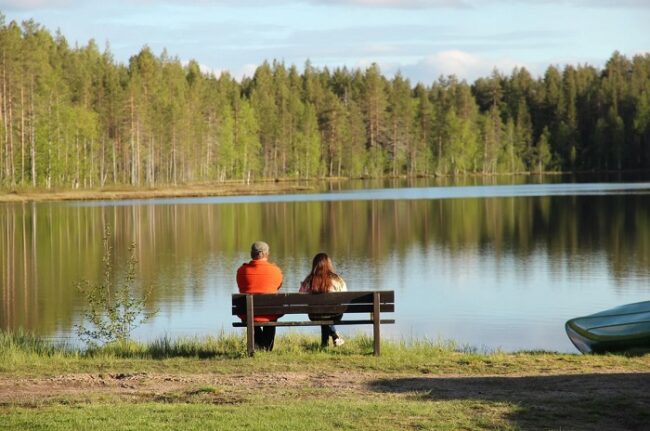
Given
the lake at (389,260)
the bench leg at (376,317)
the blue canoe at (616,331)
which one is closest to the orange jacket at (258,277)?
the bench leg at (376,317)

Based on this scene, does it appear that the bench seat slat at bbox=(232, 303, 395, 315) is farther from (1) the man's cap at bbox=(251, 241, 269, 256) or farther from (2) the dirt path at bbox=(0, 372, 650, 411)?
(2) the dirt path at bbox=(0, 372, 650, 411)

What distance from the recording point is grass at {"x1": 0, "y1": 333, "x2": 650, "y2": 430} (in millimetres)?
9305

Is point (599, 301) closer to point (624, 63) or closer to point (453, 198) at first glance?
point (453, 198)

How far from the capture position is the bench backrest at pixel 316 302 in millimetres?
13602

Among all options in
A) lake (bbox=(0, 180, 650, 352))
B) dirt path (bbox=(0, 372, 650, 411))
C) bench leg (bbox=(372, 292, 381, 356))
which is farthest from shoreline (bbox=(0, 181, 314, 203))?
dirt path (bbox=(0, 372, 650, 411))

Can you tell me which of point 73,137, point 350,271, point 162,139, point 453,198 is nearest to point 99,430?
point 350,271

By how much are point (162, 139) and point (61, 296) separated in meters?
88.2

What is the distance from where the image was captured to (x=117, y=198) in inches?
3570

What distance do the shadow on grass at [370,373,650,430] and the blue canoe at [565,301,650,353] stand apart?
10.6ft

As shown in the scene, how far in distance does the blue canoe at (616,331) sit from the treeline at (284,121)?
73.7 m

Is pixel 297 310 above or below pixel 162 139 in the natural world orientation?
below

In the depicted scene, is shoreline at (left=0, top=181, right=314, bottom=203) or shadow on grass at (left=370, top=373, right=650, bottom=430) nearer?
shadow on grass at (left=370, top=373, right=650, bottom=430)

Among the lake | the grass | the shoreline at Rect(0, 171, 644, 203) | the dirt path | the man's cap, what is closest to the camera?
the grass

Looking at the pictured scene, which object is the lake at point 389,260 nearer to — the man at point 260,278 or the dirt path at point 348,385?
the man at point 260,278
